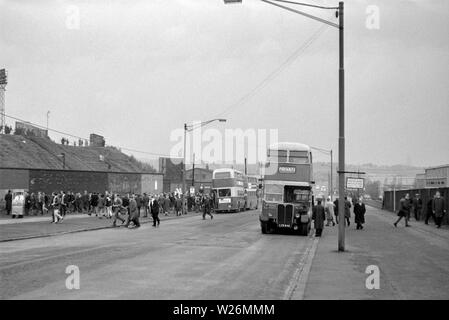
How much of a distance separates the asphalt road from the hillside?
36.4 metres

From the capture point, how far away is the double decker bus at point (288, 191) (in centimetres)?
2842

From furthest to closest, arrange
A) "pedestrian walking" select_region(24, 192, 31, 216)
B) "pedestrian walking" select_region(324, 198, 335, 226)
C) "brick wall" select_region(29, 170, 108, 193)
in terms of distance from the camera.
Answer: "brick wall" select_region(29, 170, 108, 193), "pedestrian walking" select_region(24, 192, 31, 216), "pedestrian walking" select_region(324, 198, 335, 226)

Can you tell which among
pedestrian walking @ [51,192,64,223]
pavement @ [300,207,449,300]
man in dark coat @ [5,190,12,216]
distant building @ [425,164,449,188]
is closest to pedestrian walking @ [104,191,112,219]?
pedestrian walking @ [51,192,64,223]

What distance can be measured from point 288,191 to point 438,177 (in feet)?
120

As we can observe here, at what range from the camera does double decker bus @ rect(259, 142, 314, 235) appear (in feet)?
93.2

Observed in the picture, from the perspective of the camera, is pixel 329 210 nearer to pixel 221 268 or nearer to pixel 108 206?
pixel 108 206

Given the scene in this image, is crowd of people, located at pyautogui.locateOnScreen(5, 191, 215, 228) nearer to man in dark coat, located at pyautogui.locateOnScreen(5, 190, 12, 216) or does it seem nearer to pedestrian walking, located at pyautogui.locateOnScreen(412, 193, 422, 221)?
man in dark coat, located at pyautogui.locateOnScreen(5, 190, 12, 216)

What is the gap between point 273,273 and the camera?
46.9 ft

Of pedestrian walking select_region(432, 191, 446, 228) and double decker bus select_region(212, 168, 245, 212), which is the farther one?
double decker bus select_region(212, 168, 245, 212)

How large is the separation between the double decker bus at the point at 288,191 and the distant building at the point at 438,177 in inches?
1189
